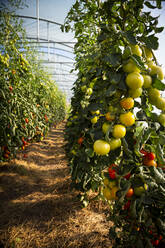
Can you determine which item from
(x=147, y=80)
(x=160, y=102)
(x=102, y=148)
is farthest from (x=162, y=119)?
(x=102, y=148)

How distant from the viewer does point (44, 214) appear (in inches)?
62.4

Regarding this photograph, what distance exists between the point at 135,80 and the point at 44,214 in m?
1.70

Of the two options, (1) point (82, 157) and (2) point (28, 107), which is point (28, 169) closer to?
(2) point (28, 107)

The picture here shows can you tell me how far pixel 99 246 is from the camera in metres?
1.21

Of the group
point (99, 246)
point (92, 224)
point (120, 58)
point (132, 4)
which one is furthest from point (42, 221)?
point (132, 4)

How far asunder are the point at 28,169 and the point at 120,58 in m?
2.55

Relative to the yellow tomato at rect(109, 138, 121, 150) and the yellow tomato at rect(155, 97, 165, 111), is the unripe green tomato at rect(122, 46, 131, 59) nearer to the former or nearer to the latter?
the yellow tomato at rect(155, 97, 165, 111)

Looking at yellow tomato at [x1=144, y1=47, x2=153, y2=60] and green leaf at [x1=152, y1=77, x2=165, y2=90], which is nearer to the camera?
green leaf at [x1=152, y1=77, x2=165, y2=90]

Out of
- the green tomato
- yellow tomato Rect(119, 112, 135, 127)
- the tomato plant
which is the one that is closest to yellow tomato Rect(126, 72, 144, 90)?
the tomato plant

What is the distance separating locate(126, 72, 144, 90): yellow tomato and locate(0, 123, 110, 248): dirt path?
1.36m

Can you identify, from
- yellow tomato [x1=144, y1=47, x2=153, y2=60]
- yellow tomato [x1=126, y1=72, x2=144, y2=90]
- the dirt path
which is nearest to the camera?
yellow tomato [x1=126, y1=72, x2=144, y2=90]

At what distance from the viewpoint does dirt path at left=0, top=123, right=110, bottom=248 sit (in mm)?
1280

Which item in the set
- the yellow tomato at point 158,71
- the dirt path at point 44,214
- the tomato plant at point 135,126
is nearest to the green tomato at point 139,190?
the tomato plant at point 135,126

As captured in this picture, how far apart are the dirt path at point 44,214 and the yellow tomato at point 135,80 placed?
1360 mm
